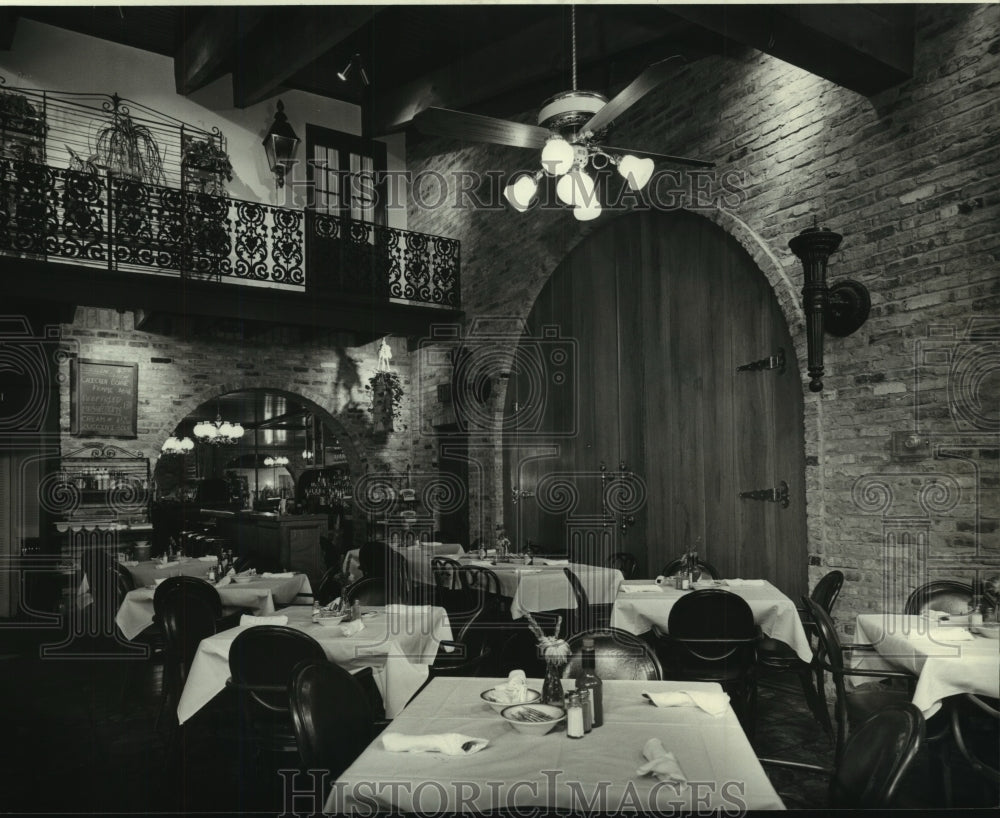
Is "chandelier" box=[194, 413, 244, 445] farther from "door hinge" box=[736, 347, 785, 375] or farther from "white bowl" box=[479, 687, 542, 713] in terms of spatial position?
"white bowl" box=[479, 687, 542, 713]

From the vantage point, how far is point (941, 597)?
14.4ft

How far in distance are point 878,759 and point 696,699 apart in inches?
30.7

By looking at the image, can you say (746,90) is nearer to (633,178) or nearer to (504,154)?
(633,178)

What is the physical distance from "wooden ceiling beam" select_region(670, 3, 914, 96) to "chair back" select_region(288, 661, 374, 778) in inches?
162

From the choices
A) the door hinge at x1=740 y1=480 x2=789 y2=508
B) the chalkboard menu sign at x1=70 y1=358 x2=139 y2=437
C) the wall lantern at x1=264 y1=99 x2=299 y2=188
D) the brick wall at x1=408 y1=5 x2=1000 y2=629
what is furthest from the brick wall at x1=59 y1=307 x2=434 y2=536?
the brick wall at x1=408 y1=5 x2=1000 y2=629

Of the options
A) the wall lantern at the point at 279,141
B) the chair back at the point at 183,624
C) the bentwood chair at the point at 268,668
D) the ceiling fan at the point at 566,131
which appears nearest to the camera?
the bentwood chair at the point at 268,668

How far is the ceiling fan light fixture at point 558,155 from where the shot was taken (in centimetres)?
404

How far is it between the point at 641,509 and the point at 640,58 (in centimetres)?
407

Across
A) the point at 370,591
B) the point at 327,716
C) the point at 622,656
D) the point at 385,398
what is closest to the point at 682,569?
the point at 370,591

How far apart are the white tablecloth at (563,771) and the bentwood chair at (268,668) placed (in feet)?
3.31

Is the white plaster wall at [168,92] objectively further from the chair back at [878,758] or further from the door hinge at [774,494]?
the chair back at [878,758]

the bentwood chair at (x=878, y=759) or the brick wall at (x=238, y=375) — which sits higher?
the brick wall at (x=238, y=375)

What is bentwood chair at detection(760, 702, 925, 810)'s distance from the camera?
6.00ft

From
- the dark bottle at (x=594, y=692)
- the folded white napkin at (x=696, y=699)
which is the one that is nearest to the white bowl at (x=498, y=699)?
the dark bottle at (x=594, y=692)
